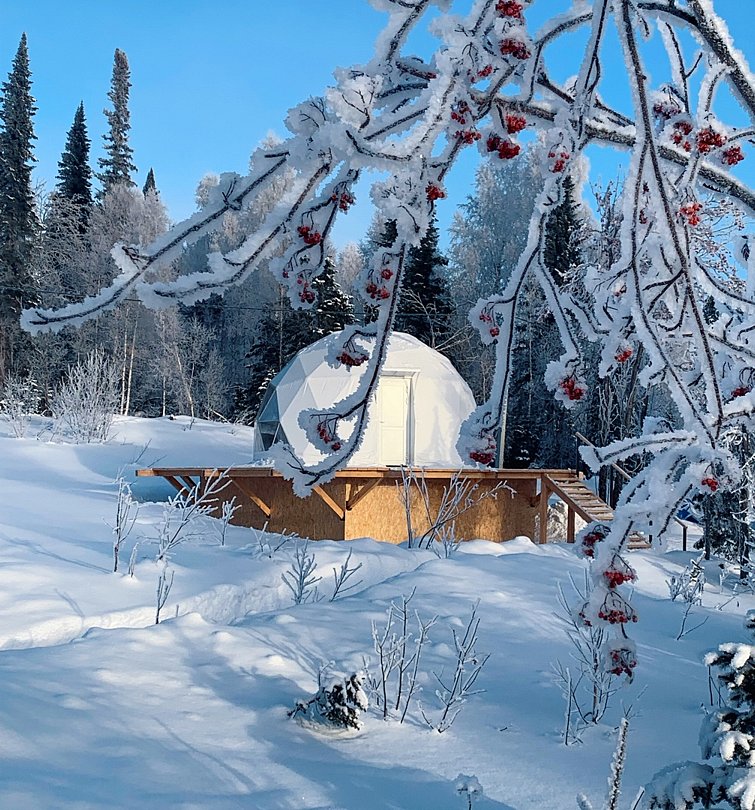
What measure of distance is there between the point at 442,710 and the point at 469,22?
134 inches

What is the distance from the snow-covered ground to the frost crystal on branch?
197cm

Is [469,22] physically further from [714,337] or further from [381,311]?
[714,337]

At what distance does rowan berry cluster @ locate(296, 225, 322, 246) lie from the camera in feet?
3.67

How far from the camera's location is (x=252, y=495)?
12227 millimetres

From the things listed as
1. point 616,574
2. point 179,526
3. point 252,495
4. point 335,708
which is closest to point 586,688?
point 335,708

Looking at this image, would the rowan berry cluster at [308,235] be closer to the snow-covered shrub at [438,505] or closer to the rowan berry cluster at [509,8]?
the rowan berry cluster at [509,8]

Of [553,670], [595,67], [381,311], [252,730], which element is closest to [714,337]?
[595,67]

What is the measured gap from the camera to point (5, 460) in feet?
43.3

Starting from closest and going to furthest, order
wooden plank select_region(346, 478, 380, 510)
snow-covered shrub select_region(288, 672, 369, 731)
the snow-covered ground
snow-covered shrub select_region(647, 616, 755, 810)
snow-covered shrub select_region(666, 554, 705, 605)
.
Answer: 1. snow-covered shrub select_region(647, 616, 755, 810)
2. the snow-covered ground
3. snow-covered shrub select_region(288, 672, 369, 731)
4. snow-covered shrub select_region(666, 554, 705, 605)
5. wooden plank select_region(346, 478, 380, 510)

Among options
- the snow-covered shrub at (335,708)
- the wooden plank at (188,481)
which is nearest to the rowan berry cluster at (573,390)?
the snow-covered shrub at (335,708)

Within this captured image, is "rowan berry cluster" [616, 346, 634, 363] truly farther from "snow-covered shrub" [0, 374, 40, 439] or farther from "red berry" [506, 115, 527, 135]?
"snow-covered shrub" [0, 374, 40, 439]

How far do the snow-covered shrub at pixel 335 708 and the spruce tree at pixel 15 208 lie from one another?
2326cm

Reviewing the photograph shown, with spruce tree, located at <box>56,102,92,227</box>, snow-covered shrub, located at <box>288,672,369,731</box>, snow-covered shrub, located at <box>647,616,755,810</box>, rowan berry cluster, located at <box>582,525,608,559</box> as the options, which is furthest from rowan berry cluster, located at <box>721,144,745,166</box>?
spruce tree, located at <box>56,102,92,227</box>

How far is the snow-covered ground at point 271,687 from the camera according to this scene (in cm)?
284
